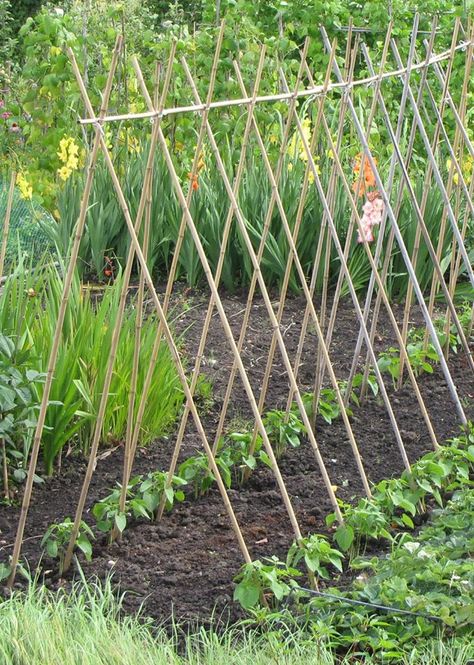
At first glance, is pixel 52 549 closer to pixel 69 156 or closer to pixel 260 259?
pixel 260 259

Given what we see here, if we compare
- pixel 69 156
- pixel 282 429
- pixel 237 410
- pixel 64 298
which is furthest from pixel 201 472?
pixel 69 156

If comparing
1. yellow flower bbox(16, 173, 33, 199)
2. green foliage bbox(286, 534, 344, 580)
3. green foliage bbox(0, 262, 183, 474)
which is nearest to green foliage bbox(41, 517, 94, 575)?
green foliage bbox(0, 262, 183, 474)

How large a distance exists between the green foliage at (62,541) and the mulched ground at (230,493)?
0.06m

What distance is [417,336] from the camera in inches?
193

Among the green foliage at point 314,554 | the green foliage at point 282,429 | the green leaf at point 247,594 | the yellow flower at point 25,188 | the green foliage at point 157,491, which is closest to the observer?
the green leaf at point 247,594

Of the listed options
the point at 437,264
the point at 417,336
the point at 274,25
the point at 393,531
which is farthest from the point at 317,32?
the point at 393,531

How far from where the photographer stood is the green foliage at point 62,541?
2939mm

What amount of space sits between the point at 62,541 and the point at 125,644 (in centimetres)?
70

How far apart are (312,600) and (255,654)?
298mm

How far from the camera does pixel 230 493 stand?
352 cm

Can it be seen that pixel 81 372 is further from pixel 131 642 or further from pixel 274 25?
pixel 274 25

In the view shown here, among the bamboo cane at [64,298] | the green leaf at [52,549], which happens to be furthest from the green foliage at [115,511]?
the bamboo cane at [64,298]

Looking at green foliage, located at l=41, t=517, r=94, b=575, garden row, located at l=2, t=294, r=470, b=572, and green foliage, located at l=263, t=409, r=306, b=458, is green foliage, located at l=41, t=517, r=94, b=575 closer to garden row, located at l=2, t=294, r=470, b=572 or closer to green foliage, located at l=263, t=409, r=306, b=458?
garden row, located at l=2, t=294, r=470, b=572

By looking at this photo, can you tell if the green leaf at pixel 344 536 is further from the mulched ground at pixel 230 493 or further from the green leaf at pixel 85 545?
the green leaf at pixel 85 545
